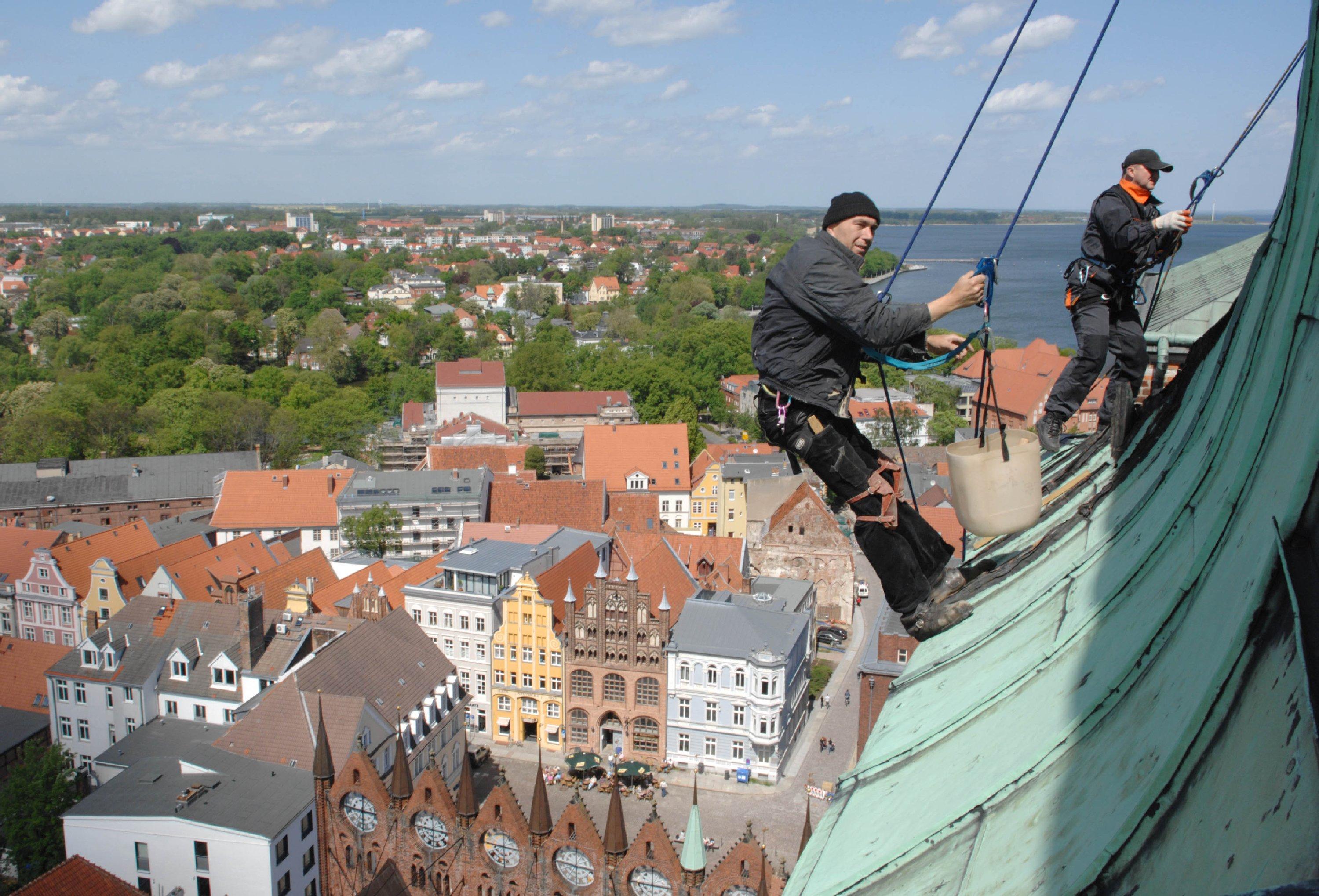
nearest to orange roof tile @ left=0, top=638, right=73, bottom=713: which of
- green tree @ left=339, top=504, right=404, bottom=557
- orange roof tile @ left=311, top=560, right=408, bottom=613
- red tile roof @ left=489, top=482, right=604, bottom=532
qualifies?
orange roof tile @ left=311, top=560, right=408, bottom=613

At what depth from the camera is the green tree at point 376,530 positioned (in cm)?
4138

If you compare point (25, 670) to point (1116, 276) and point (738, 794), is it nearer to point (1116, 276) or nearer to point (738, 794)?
point (738, 794)

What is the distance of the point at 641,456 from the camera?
48281 millimetres

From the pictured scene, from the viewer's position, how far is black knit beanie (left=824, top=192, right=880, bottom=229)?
16.3 feet

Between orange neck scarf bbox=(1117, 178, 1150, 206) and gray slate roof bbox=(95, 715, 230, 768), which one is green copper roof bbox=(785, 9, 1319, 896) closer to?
orange neck scarf bbox=(1117, 178, 1150, 206)

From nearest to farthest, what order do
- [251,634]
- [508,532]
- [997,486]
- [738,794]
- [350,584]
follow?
[997,486] < [251,634] < [738,794] < [350,584] < [508,532]

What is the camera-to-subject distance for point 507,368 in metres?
81.4

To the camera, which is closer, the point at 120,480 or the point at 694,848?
the point at 694,848

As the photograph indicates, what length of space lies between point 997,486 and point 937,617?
806 mm

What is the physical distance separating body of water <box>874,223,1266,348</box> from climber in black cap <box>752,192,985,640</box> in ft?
74.3

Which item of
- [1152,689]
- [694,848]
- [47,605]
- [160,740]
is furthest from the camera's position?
[47,605]

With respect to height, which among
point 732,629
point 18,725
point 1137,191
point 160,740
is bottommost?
point 18,725

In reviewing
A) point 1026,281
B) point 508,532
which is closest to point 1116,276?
point 508,532

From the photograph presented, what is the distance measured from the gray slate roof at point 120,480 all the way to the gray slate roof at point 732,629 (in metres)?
33.3
